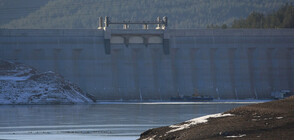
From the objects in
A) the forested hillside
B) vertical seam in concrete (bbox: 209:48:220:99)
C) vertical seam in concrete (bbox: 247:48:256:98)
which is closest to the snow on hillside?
vertical seam in concrete (bbox: 209:48:220:99)

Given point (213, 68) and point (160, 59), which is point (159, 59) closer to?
point (160, 59)

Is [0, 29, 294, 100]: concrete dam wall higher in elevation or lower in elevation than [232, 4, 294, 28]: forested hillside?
lower

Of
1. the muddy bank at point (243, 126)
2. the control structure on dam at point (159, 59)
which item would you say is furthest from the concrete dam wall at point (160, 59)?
the muddy bank at point (243, 126)

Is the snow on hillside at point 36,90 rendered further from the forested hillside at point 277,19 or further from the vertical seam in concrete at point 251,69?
the forested hillside at point 277,19

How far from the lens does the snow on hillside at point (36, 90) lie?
64.9 meters

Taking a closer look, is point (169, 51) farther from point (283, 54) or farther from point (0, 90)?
point (0, 90)

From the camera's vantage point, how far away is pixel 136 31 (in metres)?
83.5

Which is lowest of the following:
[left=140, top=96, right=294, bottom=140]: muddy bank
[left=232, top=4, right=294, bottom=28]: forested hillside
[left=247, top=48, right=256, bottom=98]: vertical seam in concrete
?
[left=247, top=48, right=256, bottom=98]: vertical seam in concrete

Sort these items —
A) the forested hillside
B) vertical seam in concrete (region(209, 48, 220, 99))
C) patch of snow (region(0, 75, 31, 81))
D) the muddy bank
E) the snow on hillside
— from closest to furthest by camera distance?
1. the muddy bank
2. the snow on hillside
3. patch of snow (region(0, 75, 31, 81))
4. vertical seam in concrete (region(209, 48, 220, 99))
5. the forested hillside

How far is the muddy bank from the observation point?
19484mm

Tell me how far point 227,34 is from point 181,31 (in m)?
6.62

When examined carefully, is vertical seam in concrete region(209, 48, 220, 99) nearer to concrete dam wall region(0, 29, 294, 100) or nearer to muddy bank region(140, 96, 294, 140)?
concrete dam wall region(0, 29, 294, 100)

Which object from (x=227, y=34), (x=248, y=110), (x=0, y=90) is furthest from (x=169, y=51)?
(x=248, y=110)

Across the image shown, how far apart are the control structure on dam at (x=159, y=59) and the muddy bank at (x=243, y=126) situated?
56.5 meters
